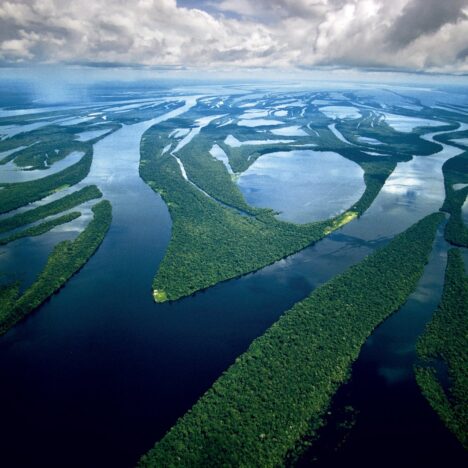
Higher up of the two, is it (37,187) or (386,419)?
(386,419)

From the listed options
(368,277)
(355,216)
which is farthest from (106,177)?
(368,277)

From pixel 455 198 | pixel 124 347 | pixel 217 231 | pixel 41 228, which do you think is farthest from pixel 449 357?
pixel 41 228

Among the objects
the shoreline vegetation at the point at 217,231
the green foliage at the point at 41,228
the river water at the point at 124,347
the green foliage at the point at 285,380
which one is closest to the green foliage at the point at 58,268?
the river water at the point at 124,347

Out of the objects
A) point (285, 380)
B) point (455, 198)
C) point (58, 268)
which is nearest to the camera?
point (285, 380)

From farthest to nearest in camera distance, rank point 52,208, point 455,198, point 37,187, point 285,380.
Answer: point 37,187, point 455,198, point 52,208, point 285,380

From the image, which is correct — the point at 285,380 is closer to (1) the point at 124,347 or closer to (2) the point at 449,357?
(1) the point at 124,347

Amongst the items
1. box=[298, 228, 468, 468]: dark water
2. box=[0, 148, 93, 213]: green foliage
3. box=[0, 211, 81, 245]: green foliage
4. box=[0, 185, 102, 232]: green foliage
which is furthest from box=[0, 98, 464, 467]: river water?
box=[0, 148, 93, 213]: green foliage
